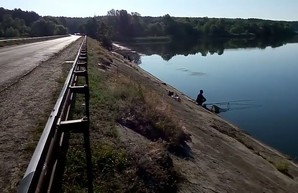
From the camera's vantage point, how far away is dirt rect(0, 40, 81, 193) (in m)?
4.75

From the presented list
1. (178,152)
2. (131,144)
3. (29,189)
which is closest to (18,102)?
(131,144)

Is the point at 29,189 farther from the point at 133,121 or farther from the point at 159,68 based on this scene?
the point at 159,68

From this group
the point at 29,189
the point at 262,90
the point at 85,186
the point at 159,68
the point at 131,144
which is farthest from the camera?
the point at 159,68

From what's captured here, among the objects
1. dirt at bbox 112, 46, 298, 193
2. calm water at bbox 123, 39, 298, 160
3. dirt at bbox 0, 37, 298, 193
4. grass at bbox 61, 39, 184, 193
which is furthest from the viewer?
calm water at bbox 123, 39, 298, 160

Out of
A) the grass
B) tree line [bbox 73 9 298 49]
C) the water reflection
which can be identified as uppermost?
the grass

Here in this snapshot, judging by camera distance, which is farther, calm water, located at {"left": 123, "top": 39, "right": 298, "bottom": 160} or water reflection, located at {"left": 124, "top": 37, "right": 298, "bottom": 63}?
water reflection, located at {"left": 124, "top": 37, "right": 298, "bottom": 63}

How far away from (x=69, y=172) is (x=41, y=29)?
111 metres

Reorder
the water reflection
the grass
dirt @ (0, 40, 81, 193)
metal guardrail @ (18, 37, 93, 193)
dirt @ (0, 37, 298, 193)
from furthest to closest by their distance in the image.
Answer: the water reflection
dirt @ (0, 37, 298, 193)
the grass
dirt @ (0, 40, 81, 193)
metal guardrail @ (18, 37, 93, 193)

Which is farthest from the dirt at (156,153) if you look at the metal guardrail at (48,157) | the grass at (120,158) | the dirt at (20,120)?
the metal guardrail at (48,157)

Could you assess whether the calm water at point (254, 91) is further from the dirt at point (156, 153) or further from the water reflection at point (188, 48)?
the water reflection at point (188, 48)

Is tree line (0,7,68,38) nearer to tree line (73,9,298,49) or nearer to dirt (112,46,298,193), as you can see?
tree line (73,9,298,49)

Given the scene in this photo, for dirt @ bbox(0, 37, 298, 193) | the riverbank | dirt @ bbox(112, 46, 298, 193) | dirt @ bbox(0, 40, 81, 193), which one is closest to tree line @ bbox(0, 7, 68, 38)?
dirt @ bbox(0, 40, 81, 193)

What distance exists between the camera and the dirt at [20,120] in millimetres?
4754

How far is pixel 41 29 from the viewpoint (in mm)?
109125
